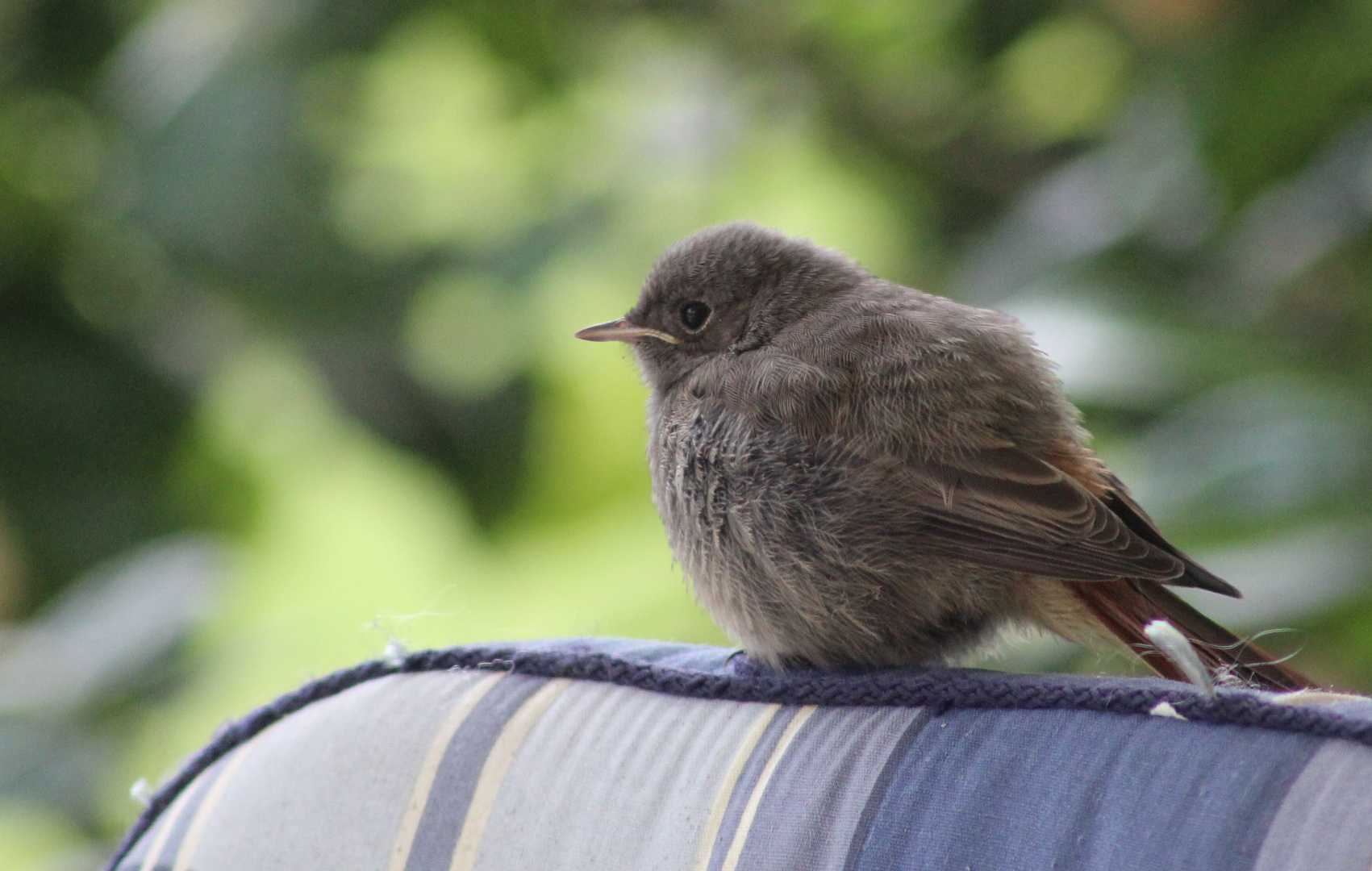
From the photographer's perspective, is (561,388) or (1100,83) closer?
(1100,83)

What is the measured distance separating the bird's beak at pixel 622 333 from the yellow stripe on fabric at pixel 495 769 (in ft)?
2.58

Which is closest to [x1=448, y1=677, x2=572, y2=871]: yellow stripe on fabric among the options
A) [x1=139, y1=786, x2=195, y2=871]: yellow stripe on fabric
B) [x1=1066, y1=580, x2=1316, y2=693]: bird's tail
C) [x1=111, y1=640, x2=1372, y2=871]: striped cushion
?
[x1=111, y1=640, x2=1372, y2=871]: striped cushion

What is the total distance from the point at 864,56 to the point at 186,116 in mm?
2338

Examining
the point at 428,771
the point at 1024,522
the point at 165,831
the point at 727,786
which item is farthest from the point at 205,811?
the point at 1024,522

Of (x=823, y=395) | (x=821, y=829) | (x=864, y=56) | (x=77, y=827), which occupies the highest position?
(x=864, y=56)

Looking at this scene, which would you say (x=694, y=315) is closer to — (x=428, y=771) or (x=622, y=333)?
(x=622, y=333)

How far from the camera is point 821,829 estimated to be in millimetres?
1106

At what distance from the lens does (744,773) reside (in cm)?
118

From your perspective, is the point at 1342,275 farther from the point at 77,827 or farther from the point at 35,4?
the point at 35,4

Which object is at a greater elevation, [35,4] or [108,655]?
[35,4]

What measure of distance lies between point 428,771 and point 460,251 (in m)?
3.32

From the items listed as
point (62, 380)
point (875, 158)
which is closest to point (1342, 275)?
point (875, 158)

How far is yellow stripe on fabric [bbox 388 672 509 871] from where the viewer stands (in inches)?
49.8

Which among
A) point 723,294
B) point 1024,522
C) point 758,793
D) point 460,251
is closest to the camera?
point 758,793
